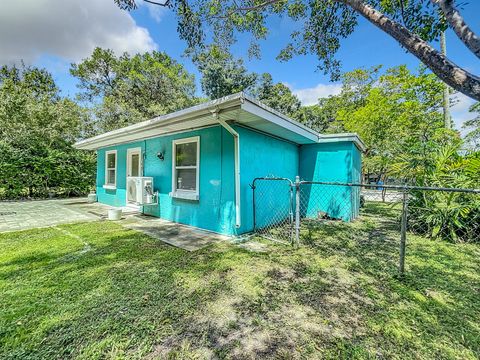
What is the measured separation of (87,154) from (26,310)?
13.1m

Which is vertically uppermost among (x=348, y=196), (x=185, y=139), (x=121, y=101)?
(x=121, y=101)

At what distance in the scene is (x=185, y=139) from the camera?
5453 millimetres

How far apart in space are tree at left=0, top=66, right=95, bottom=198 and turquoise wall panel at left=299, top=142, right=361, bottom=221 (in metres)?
12.2

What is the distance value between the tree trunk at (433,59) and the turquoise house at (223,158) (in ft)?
6.42

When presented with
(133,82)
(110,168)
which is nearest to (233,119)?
(110,168)

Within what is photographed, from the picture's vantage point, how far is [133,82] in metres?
18.5

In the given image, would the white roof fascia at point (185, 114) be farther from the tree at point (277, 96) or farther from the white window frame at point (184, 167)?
the tree at point (277, 96)

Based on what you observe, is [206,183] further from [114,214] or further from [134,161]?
[134,161]

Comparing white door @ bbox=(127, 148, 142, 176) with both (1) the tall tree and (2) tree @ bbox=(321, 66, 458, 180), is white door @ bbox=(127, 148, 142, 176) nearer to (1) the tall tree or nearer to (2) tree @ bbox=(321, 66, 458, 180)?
(2) tree @ bbox=(321, 66, 458, 180)

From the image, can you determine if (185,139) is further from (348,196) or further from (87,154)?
(87,154)

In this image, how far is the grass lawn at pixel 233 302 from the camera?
1699 mm

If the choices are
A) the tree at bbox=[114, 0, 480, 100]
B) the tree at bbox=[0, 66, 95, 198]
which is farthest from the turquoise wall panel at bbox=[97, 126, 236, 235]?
the tree at bbox=[0, 66, 95, 198]

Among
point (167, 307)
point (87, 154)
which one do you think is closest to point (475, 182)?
point (167, 307)

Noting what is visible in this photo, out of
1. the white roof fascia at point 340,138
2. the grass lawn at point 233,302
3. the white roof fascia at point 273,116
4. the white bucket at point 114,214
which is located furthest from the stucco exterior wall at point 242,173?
the grass lawn at point 233,302
